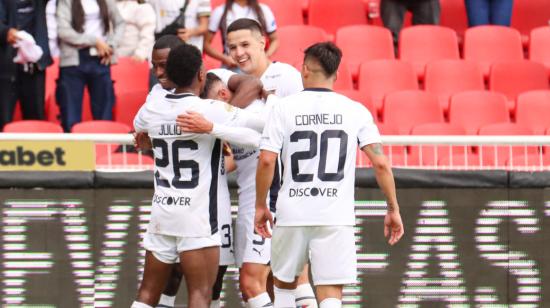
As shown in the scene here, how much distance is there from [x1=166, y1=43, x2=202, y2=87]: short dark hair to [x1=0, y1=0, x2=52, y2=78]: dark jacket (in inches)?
185

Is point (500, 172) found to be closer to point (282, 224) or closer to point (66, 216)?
point (282, 224)

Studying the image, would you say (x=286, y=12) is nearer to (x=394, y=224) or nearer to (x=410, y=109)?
(x=410, y=109)

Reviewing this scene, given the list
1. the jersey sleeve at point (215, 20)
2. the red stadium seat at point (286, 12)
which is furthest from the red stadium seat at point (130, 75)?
the red stadium seat at point (286, 12)

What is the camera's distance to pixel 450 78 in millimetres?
14391

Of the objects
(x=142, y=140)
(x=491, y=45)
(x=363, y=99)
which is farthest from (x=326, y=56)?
(x=491, y=45)

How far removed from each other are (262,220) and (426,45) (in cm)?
657

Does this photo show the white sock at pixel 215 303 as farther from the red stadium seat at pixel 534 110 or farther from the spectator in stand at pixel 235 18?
the red stadium seat at pixel 534 110

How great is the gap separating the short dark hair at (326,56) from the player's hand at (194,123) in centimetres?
71

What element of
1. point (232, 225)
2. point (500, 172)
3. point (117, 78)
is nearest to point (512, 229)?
point (500, 172)

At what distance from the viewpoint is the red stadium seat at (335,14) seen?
15.7 meters

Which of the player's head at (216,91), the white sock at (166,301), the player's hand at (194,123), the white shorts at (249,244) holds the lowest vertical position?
the white sock at (166,301)

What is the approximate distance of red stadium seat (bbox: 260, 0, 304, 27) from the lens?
50.8 ft

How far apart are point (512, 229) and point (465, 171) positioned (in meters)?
0.53

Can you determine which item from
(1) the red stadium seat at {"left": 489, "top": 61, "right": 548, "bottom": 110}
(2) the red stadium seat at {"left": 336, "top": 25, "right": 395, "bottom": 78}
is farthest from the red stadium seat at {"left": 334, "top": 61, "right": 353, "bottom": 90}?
(1) the red stadium seat at {"left": 489, "top": 61, "right": 548, "bottom": 110}
